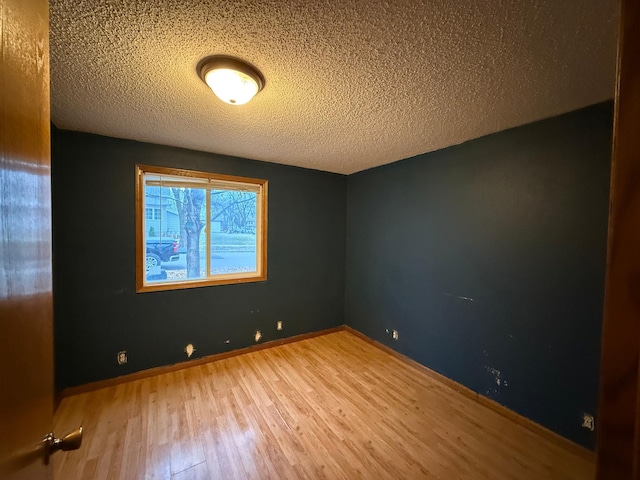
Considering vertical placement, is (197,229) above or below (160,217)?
below

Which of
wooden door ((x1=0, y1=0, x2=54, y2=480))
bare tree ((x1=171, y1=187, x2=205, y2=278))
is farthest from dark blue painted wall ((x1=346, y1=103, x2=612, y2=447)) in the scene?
wooden door ((x1=0, y1=0, x2=54, y2=480))

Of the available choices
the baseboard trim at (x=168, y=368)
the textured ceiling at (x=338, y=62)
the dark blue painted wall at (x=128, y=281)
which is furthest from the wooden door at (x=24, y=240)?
the baseboard trim at (x=168, y=368)

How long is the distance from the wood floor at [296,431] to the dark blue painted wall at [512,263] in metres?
0.33

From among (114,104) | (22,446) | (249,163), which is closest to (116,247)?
(114,104)

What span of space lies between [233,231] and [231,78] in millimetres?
1891

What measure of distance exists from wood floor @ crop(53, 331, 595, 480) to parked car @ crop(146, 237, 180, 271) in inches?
45.0

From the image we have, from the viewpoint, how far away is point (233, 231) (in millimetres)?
2971

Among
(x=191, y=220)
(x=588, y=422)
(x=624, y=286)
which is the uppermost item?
(x=191, y=220)

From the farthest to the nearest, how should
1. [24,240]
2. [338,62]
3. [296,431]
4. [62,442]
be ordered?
[296,431]
[338,62]
[62,442]
[24,240]

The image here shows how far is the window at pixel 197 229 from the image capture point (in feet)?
8.23

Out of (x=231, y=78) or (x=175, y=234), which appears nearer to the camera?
(x=231, y=78)

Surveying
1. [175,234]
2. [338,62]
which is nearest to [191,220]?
[175,234]

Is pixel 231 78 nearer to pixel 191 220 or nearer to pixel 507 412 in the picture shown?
pixel 191 220

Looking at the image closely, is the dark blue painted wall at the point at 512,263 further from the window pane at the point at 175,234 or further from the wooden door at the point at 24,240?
the wooden door at the point at 24,240
